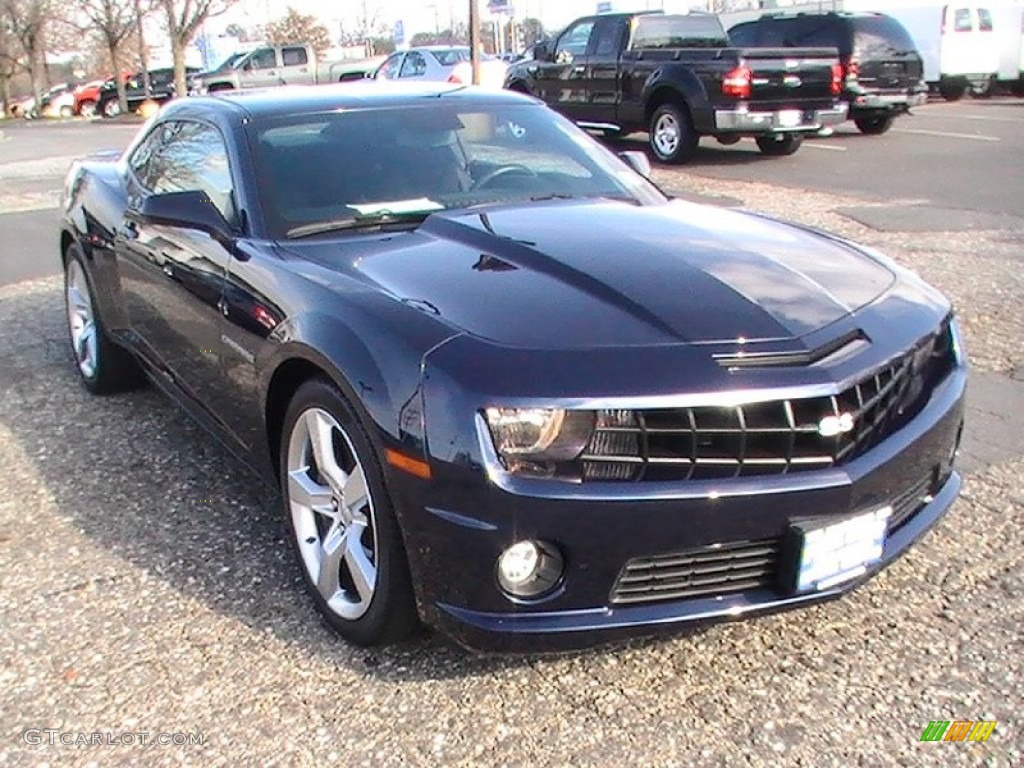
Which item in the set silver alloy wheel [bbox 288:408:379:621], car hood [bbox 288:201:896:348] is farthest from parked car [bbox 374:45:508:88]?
silver alloy wheel [bbox 288:408:379:621]

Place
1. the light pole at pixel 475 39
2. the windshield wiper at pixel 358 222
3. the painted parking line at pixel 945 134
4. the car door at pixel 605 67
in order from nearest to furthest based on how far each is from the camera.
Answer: the windshield wiper at pixel 358 222
the car door at pixel 605 67
the painted parking line at pixel 945 134
the light pole at pixel 475 39

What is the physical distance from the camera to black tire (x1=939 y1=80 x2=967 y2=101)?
23.7 meters

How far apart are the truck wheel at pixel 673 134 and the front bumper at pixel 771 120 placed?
23.8 inches

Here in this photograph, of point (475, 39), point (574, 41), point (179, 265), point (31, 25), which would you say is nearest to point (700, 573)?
point (179, 265)

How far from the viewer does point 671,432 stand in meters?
2.40

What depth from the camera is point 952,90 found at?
23.9 meters

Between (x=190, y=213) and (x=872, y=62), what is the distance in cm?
Result: 1466

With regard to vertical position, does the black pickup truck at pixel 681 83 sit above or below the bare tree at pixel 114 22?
below

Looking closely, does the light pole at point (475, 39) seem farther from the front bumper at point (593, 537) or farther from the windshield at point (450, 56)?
the front bumper at point (593, 537)

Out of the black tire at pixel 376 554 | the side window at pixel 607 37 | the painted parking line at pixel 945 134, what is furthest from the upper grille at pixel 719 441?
the painted parking line at pixel 945 134

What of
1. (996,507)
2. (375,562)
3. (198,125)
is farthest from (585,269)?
(198,125)

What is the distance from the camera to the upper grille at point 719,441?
2396mm

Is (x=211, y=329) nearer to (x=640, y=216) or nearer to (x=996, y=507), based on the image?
(x=640, y=216)

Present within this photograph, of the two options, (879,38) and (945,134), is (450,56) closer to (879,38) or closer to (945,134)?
(879,38)
